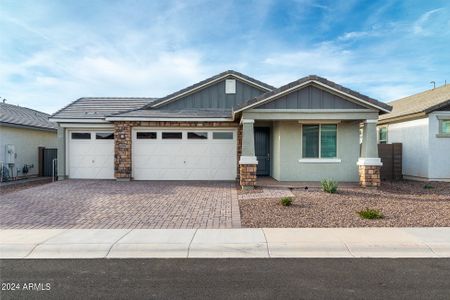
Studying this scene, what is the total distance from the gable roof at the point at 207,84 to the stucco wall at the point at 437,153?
25.9ft

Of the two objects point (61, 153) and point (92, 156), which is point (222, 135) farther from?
point (61, 153)

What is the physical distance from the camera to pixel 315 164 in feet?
43.4

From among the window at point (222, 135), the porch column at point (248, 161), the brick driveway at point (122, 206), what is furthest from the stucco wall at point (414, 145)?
the brick driveway at point (122, 206)

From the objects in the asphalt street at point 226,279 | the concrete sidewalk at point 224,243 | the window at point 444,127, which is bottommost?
the asphalt street at point 226,279

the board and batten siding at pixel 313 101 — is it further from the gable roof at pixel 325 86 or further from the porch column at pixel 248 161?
the porch column at pixel 248 161

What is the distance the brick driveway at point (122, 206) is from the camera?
7.47m

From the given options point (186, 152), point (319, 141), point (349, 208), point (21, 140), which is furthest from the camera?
point (21, 140)

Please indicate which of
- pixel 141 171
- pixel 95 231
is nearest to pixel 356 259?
pixel 95 231

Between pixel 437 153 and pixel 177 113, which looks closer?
pixel 437 153

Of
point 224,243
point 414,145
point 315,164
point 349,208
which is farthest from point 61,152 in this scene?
point 414,145

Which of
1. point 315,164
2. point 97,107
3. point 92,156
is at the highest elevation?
point 97,107

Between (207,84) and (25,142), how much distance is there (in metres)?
10.8

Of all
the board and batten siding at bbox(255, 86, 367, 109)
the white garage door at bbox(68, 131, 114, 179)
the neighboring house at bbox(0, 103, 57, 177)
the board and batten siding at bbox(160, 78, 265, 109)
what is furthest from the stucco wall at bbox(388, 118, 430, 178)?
the neighboring house at bbox(0, 103, 57, 177)

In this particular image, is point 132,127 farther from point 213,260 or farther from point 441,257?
point 441,257
